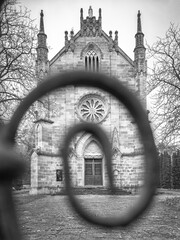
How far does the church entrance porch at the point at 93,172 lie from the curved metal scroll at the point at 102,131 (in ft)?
68.8

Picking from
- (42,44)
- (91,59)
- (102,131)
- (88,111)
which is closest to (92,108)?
(88,111)

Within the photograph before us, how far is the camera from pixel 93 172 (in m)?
21.6

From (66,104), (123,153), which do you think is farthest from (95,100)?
(123,153)

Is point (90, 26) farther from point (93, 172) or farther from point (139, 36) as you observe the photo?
point (93, 172)

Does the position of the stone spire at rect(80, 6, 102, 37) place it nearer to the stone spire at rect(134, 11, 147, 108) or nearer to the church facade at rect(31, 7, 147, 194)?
the church facade at rect(31, 7, 147, 194)

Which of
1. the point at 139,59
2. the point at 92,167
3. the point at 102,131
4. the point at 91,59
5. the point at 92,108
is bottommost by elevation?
the point at 92,167

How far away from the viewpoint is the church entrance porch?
836 inches

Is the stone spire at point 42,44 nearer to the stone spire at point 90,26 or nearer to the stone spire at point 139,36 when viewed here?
the stone spire at point 90,26

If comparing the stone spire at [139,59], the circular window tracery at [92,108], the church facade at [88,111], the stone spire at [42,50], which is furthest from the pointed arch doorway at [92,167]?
the stone spire at [42,50]

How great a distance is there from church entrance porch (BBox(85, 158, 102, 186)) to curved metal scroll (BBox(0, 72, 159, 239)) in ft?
68.8

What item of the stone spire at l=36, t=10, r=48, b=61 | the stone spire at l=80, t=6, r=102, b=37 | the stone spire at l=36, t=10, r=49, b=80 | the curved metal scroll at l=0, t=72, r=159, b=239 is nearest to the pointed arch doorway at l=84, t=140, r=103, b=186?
the stone spire at l=36, t=10, r=49, b=80

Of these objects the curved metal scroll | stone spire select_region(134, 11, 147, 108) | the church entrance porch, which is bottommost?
the church entrance porch

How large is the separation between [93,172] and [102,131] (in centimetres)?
2136

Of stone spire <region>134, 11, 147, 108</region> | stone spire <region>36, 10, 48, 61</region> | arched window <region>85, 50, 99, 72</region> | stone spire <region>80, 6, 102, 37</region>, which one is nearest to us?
stone spire <region>134, 11, 147, 108</region>
